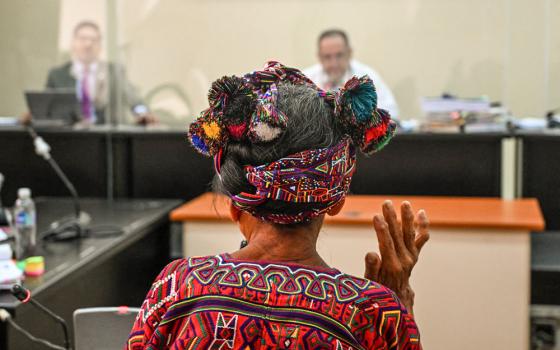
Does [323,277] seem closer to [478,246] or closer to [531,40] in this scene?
[478,246]

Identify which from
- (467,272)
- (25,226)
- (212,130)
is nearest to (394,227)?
(212,130)

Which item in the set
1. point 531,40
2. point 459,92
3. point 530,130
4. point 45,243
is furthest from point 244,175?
point 459,92

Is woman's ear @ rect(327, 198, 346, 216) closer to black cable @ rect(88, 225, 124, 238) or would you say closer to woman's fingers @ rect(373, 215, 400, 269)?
woman's fingers @ rect(373, 215, 400, 269)

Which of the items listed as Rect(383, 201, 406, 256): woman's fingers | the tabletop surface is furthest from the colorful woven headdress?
the tabletop surface

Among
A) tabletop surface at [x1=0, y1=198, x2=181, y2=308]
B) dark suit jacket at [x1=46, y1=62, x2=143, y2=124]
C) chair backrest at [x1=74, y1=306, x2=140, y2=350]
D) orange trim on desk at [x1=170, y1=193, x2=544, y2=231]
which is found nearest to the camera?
chair backrest at [x1=74, y1=306, x2=140, y2=350]

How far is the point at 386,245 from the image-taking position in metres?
1.16

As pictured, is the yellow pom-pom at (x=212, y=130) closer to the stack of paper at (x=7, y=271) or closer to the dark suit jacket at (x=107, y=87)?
the stack of paper at (x=7, y=271)

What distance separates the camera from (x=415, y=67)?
230 inches

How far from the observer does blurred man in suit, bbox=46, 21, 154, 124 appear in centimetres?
462

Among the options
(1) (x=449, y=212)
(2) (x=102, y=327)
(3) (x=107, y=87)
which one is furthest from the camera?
(3) (x=107, y=87)

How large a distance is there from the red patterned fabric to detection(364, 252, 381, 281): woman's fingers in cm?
10

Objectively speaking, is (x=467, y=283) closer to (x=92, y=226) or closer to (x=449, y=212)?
(x=449, y=212)

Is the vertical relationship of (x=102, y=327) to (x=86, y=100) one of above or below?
below

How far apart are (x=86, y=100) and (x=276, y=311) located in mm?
3918
